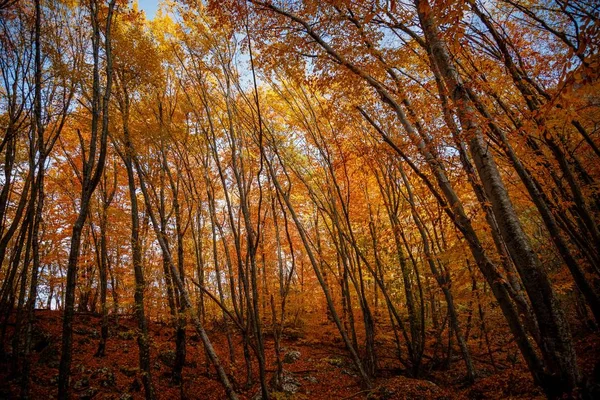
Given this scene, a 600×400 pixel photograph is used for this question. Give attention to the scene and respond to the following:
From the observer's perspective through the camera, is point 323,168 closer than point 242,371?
Yes

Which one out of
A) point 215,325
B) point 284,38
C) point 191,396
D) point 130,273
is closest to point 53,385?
point 191,396

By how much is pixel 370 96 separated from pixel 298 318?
9970 mm

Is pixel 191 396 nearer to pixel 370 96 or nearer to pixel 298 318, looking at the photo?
pixel 298 318

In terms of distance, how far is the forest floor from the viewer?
6398 mm

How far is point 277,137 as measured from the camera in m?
8.70

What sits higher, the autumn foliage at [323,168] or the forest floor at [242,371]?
the autumn foliage at [323,168]

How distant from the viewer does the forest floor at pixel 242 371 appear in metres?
6.40

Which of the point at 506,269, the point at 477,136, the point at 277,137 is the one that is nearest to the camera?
the point at 477,136

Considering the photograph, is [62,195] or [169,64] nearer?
[169,64]

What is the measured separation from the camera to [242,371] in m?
9.41

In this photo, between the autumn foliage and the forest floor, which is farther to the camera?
the forest floor

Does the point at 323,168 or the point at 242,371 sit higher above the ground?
the point at 323,168

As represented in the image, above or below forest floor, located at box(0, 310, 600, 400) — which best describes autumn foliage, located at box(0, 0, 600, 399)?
above

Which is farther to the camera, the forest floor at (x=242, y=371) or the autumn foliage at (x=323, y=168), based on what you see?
the forest floor at (x=242, y=371)
